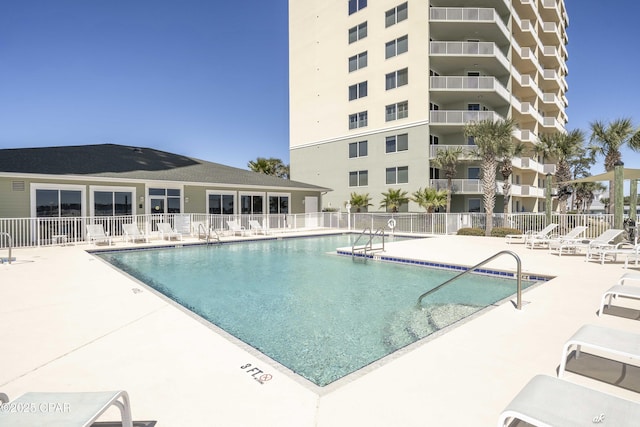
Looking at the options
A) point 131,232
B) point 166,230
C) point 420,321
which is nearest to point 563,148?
point 420,321

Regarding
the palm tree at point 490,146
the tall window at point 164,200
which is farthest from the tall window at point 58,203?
the palm tree at point 490,146

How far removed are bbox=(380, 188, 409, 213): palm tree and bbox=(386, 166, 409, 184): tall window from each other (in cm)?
109

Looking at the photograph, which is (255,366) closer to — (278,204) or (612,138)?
(278,204)

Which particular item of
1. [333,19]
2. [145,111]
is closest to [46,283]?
[145,111]

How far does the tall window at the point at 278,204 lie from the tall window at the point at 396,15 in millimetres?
16520

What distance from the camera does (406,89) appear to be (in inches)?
1025

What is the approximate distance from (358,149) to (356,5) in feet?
41.7

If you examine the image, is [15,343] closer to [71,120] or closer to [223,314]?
[223,314]

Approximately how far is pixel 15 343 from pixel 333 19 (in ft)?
111

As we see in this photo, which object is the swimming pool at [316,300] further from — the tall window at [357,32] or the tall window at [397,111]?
the tall window at [357,32]

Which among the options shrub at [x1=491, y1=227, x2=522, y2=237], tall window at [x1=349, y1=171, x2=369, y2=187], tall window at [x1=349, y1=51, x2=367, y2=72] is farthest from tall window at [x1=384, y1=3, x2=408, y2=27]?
shrub at [x1=491, y1=227, x2=522, y2=237]

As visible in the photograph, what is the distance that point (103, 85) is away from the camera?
78.0 feet

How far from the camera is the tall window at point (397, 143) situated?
26.3 meters

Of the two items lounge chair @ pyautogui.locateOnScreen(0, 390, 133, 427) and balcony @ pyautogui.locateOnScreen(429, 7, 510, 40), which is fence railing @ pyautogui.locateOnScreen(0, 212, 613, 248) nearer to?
balcony @ pyautogui.locateOnScreen(429, 7, 510, 40)
